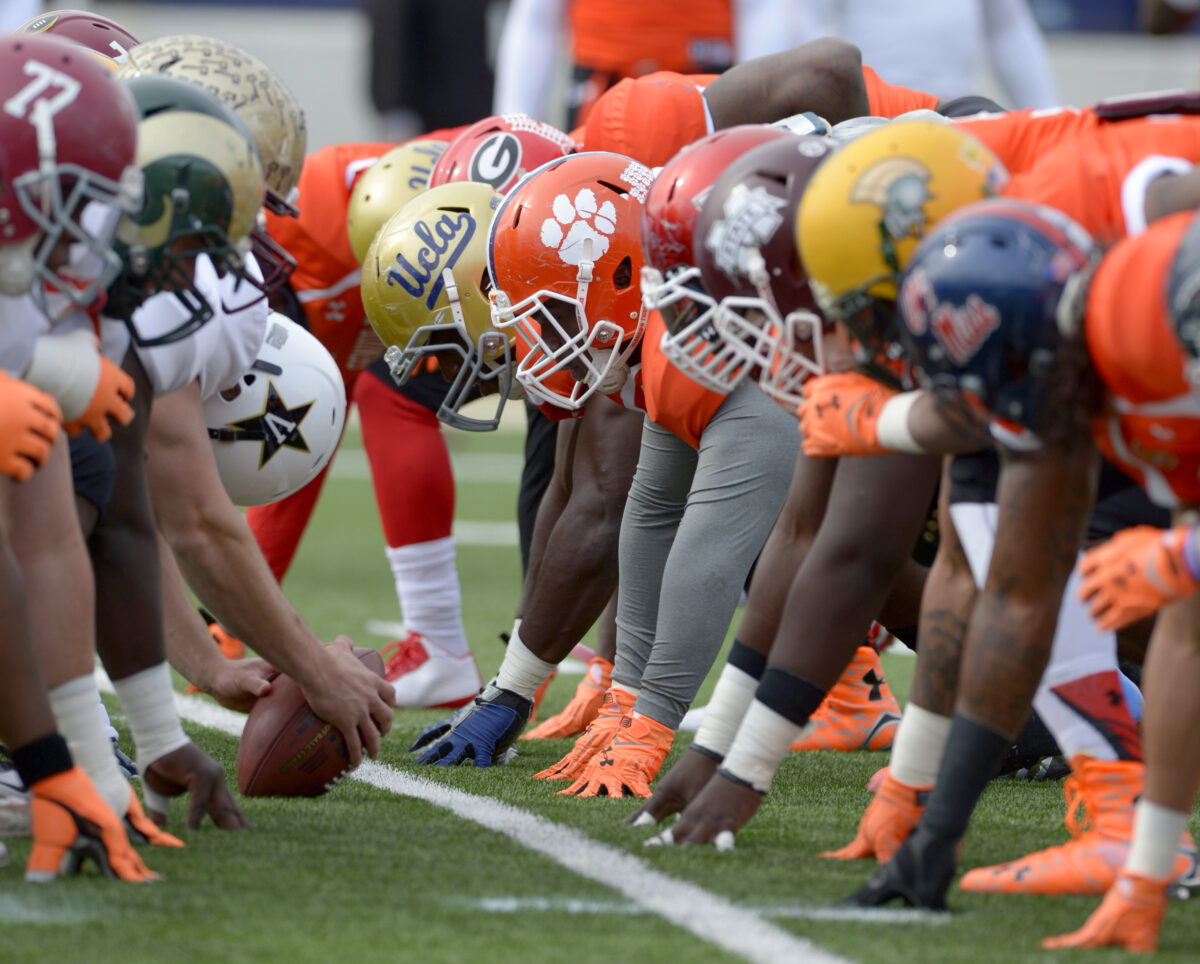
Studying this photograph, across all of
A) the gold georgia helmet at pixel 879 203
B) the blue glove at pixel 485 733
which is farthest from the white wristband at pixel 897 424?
the blue glove at pixel 485 733

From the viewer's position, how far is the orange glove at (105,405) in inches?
112

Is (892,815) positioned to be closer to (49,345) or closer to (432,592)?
(49,345)

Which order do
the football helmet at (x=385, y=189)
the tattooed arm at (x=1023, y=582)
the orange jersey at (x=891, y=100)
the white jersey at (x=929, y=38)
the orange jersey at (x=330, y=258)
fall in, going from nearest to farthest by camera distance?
the tattooed arm at (x=1023, y=582), the orange jersey at (x=891, y=100), the football helmet at (x=385, y=189), the orange jersey at (x=330, y=258), the white jersey at (x=929, y=38)

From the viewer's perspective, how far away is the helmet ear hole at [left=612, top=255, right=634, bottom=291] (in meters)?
3.84

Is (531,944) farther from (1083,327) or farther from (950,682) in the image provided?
(1083,327)

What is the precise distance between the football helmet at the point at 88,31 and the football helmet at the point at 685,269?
5.12 feet

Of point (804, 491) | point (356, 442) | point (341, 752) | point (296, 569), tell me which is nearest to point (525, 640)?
point (341, 752)

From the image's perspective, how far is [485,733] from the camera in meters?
4.15

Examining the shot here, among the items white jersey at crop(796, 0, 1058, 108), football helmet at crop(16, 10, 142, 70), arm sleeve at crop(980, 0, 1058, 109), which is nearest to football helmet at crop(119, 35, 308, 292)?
football helmet at crop(16, 10, 142, 70)

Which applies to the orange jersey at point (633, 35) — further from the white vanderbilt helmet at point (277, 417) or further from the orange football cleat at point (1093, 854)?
the orange football cleat at point (1093, 854)

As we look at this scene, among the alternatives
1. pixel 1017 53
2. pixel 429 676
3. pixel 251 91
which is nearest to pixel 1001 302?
pixel 251 91

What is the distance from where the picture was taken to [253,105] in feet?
12.0

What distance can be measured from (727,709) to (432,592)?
2.11 metres

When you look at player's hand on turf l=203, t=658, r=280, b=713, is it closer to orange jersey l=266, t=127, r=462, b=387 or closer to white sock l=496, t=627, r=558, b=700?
white sock l=496, t=627, r=558, b=700
